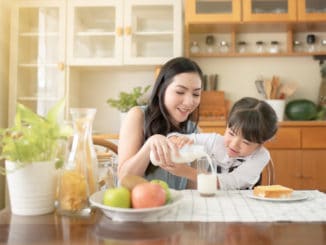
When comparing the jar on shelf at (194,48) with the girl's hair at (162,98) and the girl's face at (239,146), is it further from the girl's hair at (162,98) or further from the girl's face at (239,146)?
the girl's face at (239,146)

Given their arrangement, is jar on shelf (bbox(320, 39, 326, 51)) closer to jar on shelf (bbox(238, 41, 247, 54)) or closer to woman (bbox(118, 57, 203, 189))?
jar on shelf (bbox(238, 41, 247, 54))

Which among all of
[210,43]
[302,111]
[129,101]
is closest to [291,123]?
[302,111]

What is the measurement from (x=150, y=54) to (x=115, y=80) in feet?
1.46

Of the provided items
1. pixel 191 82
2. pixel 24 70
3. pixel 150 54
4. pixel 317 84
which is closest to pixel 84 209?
pixel 191 82

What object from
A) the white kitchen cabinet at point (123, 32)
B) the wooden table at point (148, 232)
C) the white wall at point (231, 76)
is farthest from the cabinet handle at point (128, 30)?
the wooden table at point (148, 232)

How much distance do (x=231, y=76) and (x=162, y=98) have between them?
1796mm

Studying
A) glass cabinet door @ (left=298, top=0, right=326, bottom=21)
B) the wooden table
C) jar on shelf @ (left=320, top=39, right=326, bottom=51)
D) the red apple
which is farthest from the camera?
jar on shelf @ (left=320, top=39, right=326, bottom=51)

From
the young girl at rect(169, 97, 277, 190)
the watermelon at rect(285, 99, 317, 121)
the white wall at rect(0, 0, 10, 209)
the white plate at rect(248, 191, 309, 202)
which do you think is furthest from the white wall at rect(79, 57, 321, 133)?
the white plate at rect(248, 191, 309, 202)

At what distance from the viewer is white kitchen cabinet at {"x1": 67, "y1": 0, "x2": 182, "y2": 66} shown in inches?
118

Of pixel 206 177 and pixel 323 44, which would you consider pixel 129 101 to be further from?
pixel 206 177

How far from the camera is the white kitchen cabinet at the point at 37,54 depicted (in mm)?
3055

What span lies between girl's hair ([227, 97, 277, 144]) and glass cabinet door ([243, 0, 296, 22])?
1.61 metres

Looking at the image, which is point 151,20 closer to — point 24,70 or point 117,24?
point 117,24

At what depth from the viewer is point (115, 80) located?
3.32 m
